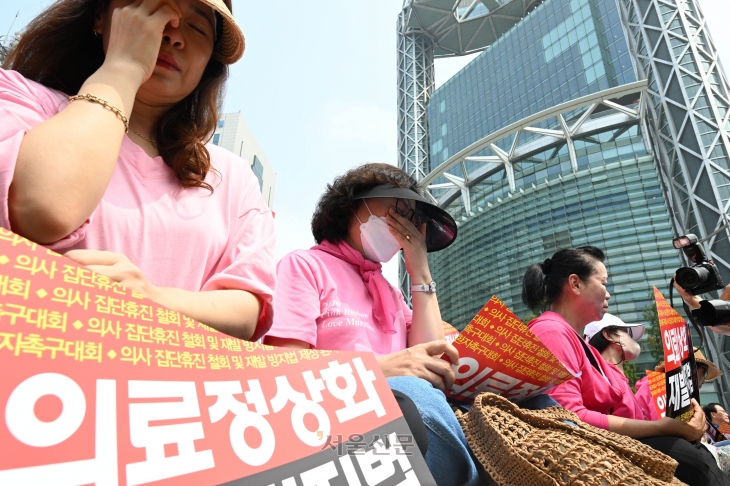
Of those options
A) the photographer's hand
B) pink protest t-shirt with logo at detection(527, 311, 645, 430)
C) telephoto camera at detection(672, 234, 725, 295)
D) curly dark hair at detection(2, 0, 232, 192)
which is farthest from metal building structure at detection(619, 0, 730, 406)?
curly dark hair at detection(2, 0, 232, 192)

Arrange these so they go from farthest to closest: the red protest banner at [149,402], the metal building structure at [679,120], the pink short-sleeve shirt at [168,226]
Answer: the metal building structure at [679,120]
the pink short-sleeve shirt at [168,226]
the red protest banner at [149,402]

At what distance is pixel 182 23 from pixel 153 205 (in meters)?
0.41

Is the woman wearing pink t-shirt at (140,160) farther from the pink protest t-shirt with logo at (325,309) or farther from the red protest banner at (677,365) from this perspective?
the red protest banner at (677,365)

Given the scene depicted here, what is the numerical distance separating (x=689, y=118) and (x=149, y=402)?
65.8ft

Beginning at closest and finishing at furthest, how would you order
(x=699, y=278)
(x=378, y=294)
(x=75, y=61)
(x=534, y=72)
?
(x=75, y=61) → (x=378, y=294) → (x=699, y=278) → (x=534, y=72)

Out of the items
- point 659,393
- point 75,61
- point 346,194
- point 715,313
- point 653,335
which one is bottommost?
point 653,335

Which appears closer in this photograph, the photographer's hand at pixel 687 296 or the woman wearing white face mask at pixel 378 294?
the woman wearing white face mask at pixel 378 294

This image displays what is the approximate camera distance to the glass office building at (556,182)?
17.2m

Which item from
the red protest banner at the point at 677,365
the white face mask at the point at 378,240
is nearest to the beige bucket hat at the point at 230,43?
the white face mask at the point at 378,240

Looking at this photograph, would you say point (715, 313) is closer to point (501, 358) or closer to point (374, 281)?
point (501, 358)

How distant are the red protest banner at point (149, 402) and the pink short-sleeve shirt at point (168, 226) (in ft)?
0.95

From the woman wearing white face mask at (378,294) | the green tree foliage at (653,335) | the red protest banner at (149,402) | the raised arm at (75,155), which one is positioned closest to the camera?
the red protest banner at (149,402)

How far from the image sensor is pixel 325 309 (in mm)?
1324

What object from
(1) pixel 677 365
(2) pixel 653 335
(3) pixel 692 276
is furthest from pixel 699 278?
(2) pixel 653 335
